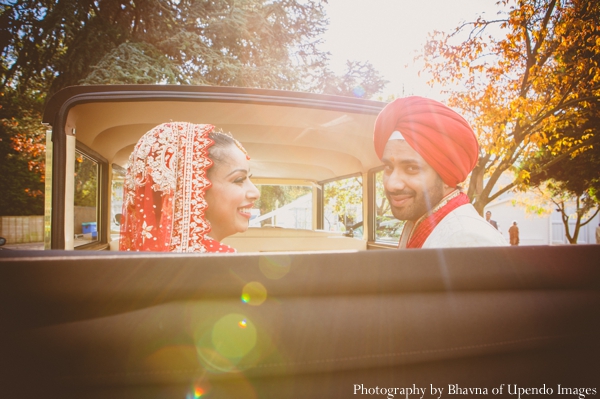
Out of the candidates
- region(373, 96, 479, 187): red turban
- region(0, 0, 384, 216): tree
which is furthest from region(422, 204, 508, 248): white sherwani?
region(0, 0, 384, 216): tree

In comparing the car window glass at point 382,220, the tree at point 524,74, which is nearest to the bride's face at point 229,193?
the car window glass at point 382,220

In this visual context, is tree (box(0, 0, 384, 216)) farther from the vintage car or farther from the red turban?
the vintage car

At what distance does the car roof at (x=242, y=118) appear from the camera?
85.0 inches

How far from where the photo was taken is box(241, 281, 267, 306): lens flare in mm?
804

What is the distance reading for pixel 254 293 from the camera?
81 centimetres

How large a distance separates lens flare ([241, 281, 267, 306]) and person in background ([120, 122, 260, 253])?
771mm

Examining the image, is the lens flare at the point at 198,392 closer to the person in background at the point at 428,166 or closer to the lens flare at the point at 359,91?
the person in background at the point at 428,166

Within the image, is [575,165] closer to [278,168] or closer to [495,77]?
[495,77]

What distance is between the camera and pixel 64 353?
0.73m

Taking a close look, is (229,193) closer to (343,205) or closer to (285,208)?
(343,205)

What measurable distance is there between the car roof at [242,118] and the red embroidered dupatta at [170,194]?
667 millimetres

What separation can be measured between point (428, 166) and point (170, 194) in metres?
1.07

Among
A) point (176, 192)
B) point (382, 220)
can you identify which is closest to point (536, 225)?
point (382, 220)

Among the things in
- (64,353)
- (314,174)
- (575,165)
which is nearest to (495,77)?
(314,174)
